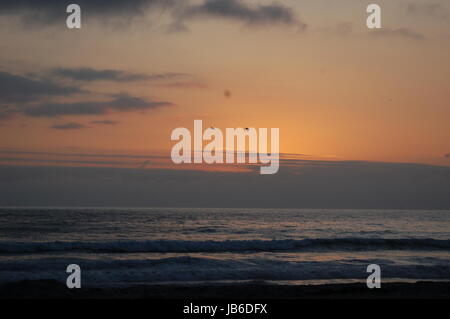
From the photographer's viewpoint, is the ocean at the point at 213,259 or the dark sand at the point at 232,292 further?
the ocean at the point at 213,259

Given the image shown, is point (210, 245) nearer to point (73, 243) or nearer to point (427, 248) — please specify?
point (73, 243)

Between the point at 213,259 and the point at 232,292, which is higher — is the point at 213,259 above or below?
below

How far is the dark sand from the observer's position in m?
13.0

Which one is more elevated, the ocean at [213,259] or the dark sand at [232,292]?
the dark sand at [232,292]

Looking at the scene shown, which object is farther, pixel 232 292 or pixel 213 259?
pixel 213 259

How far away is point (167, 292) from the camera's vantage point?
1386 cm

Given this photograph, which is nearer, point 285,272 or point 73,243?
point 285,272

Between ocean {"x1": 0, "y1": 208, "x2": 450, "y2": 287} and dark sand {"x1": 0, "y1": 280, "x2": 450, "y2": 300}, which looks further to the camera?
ocean {"x1": 0, "y1": 208, "x2": 450, "y2": 287}

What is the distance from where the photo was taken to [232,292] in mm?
13633

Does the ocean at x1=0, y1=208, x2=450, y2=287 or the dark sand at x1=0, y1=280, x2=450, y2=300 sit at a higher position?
the dark sand at x1=0, y1=280, x2=450, y2=300

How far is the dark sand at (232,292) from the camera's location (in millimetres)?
12984
